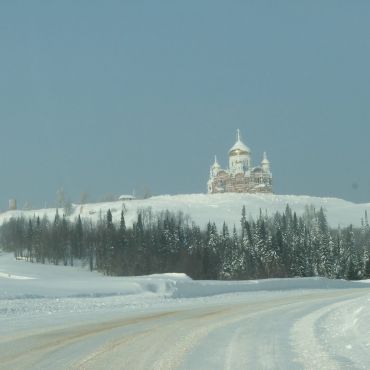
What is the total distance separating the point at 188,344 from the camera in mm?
13281

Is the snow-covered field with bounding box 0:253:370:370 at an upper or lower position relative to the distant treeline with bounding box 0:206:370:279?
lower

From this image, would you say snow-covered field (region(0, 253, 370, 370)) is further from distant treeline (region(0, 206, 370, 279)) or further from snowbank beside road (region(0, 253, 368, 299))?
distant treeline (region(0, 206, 370, 279))

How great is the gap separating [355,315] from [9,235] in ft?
539

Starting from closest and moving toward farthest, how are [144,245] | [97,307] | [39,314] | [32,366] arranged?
[32,366]
[39,314]
[97,307]
[144,245]

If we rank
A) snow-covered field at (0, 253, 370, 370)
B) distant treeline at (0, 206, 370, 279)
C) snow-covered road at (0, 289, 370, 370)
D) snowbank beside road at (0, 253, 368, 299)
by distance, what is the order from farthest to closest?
distant treeline at (0, 206, 370, 279), snowbank beside road at (0, 253, 368, 299), snow-covered field at (0, 253, 370, 370), snow-covered road at (0, 289, 370, 370)

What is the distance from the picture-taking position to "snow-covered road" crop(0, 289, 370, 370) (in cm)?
1082

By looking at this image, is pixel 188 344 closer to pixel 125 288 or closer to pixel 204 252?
pixel 125 288

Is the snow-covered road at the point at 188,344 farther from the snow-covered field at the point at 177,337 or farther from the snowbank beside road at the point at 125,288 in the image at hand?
the snowbank beside road at the point at 125,288

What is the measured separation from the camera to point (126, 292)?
3509cm

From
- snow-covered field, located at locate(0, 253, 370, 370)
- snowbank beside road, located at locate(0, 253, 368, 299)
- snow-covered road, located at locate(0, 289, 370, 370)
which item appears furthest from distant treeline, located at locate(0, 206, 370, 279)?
snow-covered road, located at locate(0, 289, 370, 370)

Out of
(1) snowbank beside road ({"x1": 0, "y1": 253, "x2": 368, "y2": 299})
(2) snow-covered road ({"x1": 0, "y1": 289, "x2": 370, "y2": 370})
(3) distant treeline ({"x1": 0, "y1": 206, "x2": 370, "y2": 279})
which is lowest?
(2) snow-covered road ({"x1": 0, "y1": 289, "x2": 370, "y2": 370})

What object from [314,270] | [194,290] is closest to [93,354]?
[194,290]

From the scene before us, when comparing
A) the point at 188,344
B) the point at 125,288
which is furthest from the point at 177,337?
the point at 125,288

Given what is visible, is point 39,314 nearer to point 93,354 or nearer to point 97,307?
point 97,307
